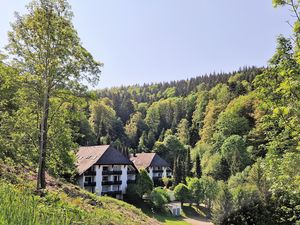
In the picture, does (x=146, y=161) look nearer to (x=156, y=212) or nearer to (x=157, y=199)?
(x=156, y=212)

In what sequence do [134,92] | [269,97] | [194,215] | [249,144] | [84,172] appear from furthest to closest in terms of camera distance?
[134,92] → [249,144] → [194,215] → [84,172] → [269,97]

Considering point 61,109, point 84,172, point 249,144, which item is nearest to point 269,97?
point 61,109

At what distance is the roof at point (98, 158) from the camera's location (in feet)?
125

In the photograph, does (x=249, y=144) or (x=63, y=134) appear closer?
(x=63, y=134)

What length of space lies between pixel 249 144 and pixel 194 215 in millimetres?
22811

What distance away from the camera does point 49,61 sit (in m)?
11.4

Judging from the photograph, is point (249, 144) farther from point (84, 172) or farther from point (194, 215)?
point (84, 172)

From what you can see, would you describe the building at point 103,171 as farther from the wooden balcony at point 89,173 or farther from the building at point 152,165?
the building at point 152,165

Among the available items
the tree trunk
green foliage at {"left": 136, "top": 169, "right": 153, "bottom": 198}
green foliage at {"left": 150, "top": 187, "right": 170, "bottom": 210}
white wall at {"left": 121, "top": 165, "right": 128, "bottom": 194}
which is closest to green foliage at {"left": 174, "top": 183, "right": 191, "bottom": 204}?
green foliage at {"left": 150, "top": 187, "right": 170, "bottom": 210}

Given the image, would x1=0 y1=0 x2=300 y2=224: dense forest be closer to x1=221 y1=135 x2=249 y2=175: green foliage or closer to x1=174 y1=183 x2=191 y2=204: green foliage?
x1=174 y1=183 x2=191 y2=204: green foliage

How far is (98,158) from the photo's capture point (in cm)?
3847

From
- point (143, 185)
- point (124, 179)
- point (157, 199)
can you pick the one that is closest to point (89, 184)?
point (124, 179)

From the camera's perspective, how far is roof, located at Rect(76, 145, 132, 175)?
38188mm

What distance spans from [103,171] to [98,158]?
5.80 feet
